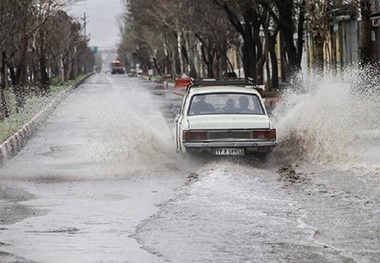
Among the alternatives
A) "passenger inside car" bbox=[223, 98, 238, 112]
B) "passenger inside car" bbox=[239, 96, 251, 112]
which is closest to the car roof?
"passenger inside car" bbox=[239, 96, 251, 112]

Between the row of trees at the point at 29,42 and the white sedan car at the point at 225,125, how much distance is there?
1419 centimetres

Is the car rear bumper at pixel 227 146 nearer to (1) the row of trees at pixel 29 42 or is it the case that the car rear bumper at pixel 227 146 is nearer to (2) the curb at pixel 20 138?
(2) the curb at pixel 20 138

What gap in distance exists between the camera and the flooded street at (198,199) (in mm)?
9820

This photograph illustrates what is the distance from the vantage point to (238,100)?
18875mm

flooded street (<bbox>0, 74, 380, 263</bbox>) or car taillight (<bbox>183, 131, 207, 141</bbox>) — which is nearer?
flooded street (<bbox>0, 74, 380, 263</bbox>)

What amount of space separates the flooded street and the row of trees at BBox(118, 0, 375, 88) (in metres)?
13.9

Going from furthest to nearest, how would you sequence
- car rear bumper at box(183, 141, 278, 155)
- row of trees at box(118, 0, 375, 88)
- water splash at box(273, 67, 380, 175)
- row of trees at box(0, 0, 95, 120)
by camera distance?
row of trees at box(118, 0, 375, 88), row of trees at box(0, 0, 95, 120), water splash at box(273, 67, 380, 175), car rear bumper at box(183, 141, 278, 155)

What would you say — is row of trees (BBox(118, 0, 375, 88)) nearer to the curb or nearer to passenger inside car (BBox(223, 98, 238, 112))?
the curb

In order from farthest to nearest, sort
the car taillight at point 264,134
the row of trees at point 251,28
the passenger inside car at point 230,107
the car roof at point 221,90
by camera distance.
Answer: the row of trees at point 251,28
the car roof at point 221,90
the passenger inside car at point 230,107
the car taillight at point 264,134

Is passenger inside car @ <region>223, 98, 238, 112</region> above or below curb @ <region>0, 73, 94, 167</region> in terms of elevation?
above

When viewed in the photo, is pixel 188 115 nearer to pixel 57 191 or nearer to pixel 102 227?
pixel 57 191

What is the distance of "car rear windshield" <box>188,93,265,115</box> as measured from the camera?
18.5 m

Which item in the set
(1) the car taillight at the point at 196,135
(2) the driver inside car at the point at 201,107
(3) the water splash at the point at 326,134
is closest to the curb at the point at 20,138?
(2) the driver inside car at the point at 201,107

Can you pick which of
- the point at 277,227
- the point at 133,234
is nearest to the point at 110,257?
the point at 133,234
